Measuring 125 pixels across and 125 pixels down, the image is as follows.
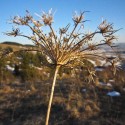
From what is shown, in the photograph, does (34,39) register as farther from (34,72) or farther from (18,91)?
(34,72)

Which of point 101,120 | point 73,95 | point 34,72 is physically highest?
point 34,72

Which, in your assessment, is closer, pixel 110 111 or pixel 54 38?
pixel 54 38

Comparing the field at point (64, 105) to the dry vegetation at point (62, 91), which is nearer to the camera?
the dry vegetation at point (62, 91)

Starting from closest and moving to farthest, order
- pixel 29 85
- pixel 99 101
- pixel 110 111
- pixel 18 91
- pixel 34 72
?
pixel 110 111, pixel 99 101, pixel 18 91, pixel 29 85, pixel 34 72

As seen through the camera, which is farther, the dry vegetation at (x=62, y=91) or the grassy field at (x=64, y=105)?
Result: the grassy field at (x=64, y=105)

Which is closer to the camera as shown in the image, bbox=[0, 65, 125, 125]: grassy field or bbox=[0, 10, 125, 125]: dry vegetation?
bbox=[0, 10, 125, 125]: dry vegetation

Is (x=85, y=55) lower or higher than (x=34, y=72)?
lower

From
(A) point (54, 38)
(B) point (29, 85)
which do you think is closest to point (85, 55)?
(A) point (54, 38)

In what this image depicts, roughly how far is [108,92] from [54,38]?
22633 mm

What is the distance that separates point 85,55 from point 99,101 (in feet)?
61.9

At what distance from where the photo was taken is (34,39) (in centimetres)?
555

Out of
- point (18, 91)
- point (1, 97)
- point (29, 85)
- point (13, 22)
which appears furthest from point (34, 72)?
point (13, 22)

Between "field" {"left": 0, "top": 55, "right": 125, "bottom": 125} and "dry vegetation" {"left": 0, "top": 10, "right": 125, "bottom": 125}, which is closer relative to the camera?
"dry vegetation" {"left": 0, "top": 10, "right": 125, "bottom": 125}

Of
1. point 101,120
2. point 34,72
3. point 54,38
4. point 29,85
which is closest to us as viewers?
point 54,38
